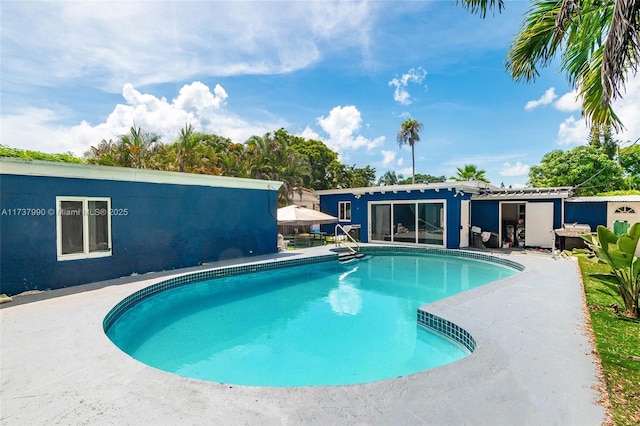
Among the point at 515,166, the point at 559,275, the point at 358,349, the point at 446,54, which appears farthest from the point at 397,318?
the point at 515,166

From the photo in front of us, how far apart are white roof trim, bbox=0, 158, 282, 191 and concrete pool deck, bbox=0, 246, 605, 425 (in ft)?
12.2

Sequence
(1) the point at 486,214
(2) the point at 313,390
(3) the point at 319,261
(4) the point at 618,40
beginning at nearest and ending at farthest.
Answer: (4) the point at 618,40, (2) the point at 313,390, (3) the point at 319,261, (1) the point at 486,214

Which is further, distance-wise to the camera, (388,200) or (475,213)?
(388,200)

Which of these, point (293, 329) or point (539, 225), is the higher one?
point (539, 225)

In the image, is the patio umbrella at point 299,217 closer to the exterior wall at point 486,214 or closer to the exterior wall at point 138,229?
the exterior wall at point 138,229

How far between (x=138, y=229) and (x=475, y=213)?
13893 millimetres

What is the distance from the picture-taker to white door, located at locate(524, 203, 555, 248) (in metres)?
13.6

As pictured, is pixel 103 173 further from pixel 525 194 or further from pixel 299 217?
pixel 525 194

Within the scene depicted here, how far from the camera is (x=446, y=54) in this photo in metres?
12.7

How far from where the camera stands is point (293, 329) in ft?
20.1

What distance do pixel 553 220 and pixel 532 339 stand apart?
11.8m

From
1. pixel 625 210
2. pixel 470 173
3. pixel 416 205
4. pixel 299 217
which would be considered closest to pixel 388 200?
pixel 416 205

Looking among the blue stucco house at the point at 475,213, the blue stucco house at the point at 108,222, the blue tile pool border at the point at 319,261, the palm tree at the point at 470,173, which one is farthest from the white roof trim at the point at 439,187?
the palm tree at the point at 470,173

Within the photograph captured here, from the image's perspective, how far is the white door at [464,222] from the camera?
565 inches
